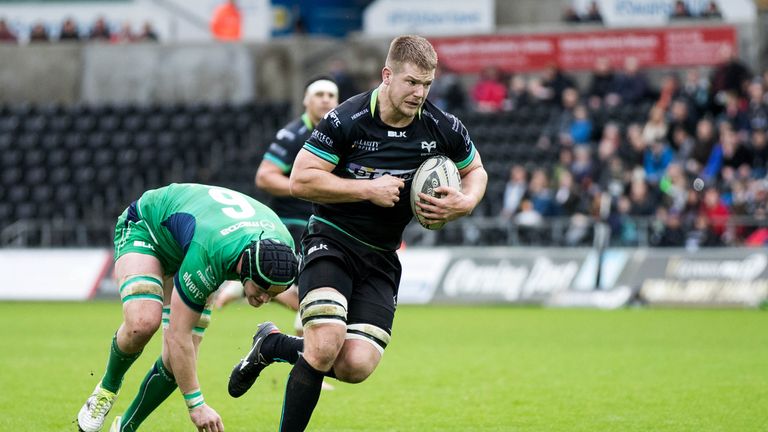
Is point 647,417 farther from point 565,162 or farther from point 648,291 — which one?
point 565,162

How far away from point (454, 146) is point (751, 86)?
16460mm

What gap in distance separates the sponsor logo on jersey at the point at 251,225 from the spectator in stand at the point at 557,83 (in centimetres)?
1899

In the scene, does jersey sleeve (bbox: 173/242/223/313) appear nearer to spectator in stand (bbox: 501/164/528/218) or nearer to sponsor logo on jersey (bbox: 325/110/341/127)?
sponsor logo on jersey (bbox: 325/110/341/127)

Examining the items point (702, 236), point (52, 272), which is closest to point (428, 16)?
point (702, 236)

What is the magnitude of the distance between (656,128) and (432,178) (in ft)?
54.4

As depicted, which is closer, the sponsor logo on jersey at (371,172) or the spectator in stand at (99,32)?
the sponsor logo on jersey at (371,172)

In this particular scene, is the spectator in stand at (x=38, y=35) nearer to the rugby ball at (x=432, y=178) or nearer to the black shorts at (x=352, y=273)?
the black shorts at (x=352, y=273)

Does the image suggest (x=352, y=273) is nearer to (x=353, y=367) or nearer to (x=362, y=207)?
(x=362, y=207)

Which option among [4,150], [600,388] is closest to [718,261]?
[600,388]

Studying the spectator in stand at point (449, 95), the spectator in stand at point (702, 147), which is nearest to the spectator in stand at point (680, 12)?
the spectator in stand at point (449, 95)

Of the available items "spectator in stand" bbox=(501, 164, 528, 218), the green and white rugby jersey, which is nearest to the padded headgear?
the green and white rugby jersey

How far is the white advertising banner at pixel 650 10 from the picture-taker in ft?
90.4

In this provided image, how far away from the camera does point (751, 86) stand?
2291 cm

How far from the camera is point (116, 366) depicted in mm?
7691
